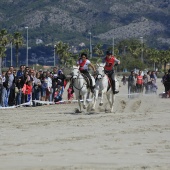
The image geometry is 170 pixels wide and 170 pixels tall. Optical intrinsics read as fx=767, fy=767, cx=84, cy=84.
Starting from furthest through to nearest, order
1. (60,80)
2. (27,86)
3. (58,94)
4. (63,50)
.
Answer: (63,50) < (60,80) < (58,94) < (27,86)

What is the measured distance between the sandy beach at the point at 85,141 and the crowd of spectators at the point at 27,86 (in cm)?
569

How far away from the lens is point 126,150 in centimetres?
1454

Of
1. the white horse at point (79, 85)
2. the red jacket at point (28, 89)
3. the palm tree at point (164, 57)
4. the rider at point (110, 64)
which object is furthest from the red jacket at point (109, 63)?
the palm tree at point (164, 57)

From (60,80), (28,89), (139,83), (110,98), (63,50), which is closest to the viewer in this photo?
(110,98)

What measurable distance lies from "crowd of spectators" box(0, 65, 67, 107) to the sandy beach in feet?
18.7

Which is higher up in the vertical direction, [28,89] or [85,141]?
[28,89]

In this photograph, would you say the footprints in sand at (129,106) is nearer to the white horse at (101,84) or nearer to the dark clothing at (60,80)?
the white horse at (101,84)

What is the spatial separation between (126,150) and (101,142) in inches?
56.3

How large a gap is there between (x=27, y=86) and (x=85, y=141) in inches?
602

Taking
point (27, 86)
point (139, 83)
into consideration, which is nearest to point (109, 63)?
point (27, 86)

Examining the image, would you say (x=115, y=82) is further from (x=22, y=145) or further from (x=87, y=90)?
(x=22, y=145)

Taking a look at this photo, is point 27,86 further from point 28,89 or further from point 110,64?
point 110,64

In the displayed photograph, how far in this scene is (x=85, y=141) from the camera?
52.9 feet

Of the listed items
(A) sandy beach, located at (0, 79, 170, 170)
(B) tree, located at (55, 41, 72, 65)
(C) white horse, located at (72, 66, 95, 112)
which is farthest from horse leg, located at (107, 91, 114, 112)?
(B) tree, located at (55, 41, 72, 65)
